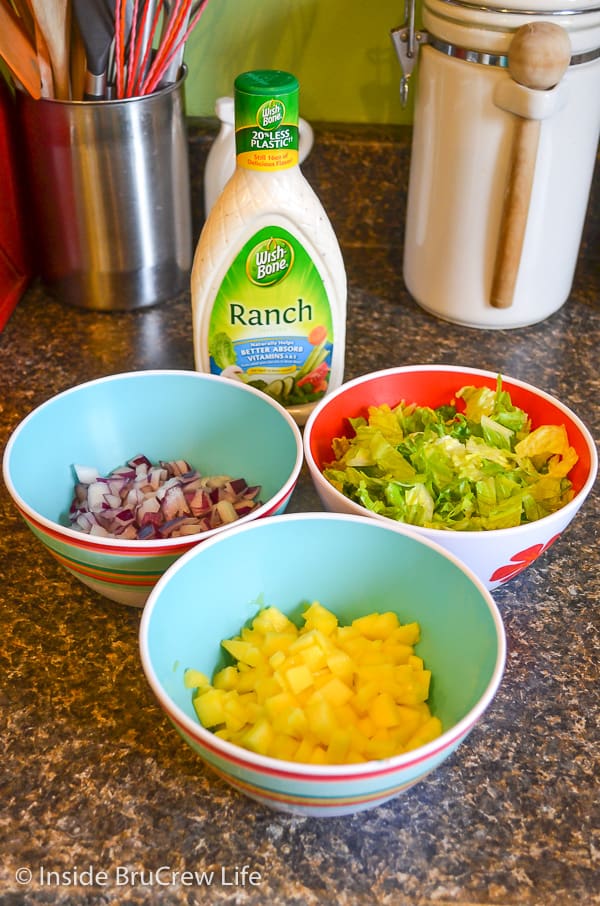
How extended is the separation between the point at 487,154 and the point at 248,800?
2.18 feet

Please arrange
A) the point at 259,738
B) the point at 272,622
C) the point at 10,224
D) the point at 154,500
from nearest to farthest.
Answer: the point at 259,738, the point at 272,622, the point at 154,500, the point at 10,224

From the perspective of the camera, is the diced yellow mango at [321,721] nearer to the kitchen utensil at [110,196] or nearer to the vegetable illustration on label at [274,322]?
the vegetable illustration on label at [274,322]

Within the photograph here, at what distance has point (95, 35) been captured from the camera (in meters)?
0.92

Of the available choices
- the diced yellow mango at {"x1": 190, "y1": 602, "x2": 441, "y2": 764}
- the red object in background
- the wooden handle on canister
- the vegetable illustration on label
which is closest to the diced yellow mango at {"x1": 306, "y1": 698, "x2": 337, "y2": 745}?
the diced yellow mango at {"x1": 190, "y1": 602, "x2": 441, "y2": 764}

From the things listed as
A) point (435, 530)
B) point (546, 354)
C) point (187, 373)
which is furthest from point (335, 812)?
point (546, 354)

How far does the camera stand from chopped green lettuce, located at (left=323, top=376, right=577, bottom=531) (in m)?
0.74

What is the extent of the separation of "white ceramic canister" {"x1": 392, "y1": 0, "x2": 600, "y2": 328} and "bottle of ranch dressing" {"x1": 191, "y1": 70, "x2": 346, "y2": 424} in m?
0.19

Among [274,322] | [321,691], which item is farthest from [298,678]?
[274,322]

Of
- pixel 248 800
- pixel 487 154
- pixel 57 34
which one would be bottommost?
pixel 248 800

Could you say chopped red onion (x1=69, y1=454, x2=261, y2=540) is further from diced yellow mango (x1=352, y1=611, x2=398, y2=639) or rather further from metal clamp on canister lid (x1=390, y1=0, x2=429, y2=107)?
metal clamp on canister lid (x1=390, y1=0, x2=429, y2=107)

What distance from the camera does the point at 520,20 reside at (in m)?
0.88

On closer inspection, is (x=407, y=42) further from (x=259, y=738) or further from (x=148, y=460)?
(x=259, y=738)

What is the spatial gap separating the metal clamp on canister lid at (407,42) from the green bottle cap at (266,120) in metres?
0.26

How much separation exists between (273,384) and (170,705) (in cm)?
44
